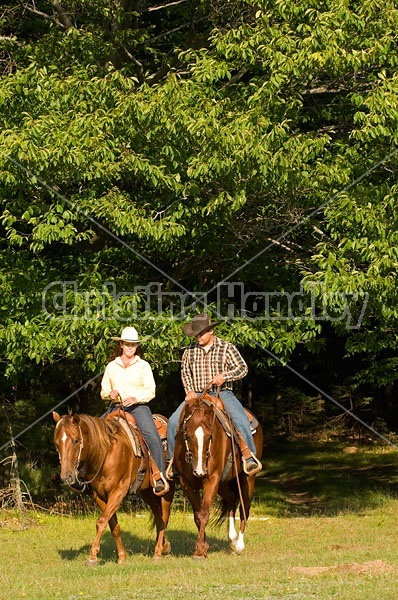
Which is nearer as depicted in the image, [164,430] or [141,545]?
[164,430]

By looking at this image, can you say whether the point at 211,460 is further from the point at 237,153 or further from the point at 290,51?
the point at 290,51

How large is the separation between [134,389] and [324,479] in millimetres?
15104

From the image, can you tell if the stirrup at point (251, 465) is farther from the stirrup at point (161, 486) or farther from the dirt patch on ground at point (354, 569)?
the dirt patch on ground at point (354, 569)

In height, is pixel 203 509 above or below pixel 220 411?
below

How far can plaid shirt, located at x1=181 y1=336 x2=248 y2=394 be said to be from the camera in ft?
44.6

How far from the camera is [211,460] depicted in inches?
515

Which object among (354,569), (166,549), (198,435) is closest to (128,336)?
(198,435)

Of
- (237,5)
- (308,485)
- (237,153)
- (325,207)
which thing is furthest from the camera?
(308,485)

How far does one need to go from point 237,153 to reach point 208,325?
9.60 feet

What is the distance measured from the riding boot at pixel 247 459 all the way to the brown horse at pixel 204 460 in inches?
3.0

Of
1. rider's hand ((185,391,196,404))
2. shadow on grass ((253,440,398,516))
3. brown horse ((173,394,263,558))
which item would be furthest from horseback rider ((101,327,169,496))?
shadow on grass ((253,440,398,516))

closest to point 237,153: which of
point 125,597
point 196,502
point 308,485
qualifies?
point 196,502

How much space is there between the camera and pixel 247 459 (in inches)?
548

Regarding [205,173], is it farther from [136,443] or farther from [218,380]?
[136,443]
